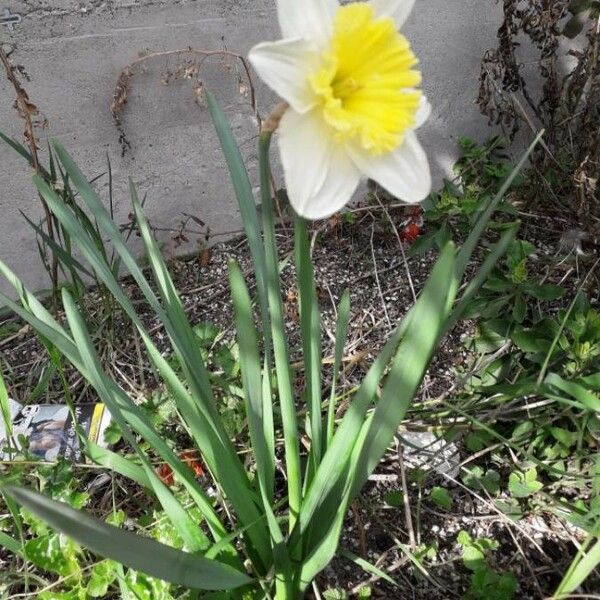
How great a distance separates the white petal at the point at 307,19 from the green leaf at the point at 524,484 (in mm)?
860

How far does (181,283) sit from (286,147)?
1.26 m

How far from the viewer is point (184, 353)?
0.78 metres

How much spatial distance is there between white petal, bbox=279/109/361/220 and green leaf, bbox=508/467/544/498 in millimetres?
757

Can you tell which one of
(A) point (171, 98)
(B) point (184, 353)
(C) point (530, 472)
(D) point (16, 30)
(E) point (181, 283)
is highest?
(D) point (16, 30)

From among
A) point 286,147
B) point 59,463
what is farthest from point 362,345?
point 286,147

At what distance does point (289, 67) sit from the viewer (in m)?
0.53

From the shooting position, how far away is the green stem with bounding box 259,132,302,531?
64cm

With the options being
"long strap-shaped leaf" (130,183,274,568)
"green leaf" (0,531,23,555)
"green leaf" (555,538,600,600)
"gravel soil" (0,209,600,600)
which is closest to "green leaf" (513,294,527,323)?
"gravel soil" (0,209,600,600)

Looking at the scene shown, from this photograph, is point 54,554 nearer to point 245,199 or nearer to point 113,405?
point 113,405

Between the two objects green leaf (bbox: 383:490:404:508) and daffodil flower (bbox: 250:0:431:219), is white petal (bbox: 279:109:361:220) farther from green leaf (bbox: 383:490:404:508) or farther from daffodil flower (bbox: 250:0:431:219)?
green leaf (bbox: 383:490:404:508)

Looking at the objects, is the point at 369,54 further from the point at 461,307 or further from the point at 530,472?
the point at 530,472

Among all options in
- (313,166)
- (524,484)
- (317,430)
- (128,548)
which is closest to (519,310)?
(524,484)

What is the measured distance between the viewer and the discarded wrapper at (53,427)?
125 cm

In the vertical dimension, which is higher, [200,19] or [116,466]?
[200,19]
